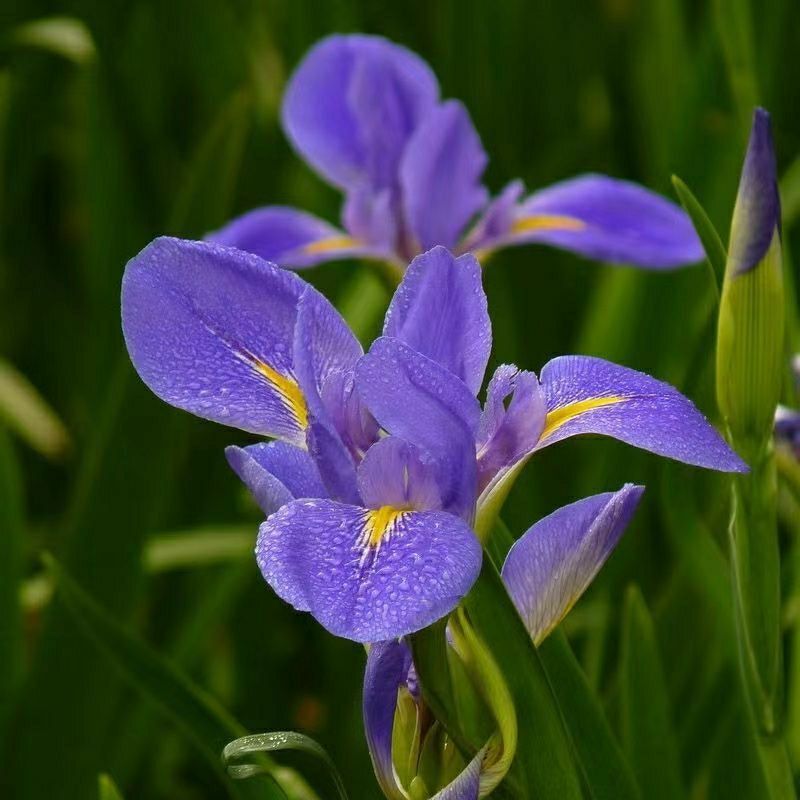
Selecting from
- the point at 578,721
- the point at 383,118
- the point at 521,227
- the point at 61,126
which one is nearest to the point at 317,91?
the point at 383,118

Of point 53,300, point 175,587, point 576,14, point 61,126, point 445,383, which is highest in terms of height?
point 445,383

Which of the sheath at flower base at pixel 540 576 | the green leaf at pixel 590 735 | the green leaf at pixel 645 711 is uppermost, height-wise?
the sheath at flower base at pixel 540 576

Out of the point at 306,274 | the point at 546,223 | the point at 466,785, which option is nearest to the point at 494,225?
→ the point at 546,223

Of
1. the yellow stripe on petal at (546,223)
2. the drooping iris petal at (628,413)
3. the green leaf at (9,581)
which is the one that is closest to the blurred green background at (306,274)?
the green leaf at (9,581)

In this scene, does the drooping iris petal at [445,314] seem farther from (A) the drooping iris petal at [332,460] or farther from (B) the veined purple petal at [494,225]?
(B) the veined purple petal at [494,225]

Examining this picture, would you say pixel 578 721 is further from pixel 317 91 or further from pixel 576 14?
pixel 576 14

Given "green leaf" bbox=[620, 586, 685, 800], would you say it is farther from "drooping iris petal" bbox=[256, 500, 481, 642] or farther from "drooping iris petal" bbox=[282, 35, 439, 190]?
"drooping iris petal" bbox=[282, 35, 439, 190]

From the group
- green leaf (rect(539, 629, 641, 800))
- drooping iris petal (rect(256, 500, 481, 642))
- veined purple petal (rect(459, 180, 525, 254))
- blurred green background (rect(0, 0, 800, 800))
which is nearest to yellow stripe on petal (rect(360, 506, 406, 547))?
drooping iris petal (rect(256, 500, 481, 642))
